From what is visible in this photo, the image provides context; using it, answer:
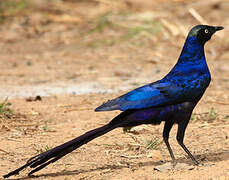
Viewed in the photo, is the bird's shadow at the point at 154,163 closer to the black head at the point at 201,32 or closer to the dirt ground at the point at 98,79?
the dirt ground at the point at 98,79

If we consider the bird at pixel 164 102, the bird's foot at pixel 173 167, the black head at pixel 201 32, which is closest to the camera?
the bird at pixel 164 102

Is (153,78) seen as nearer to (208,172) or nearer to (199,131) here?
(199,131)

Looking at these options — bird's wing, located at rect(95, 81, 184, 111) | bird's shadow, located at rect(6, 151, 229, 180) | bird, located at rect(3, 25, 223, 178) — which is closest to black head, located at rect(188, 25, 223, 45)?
bird, located at rect(3, 25, 223, 178)

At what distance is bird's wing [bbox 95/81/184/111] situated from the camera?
411 centimetres

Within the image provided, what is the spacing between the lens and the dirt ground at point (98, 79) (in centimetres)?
464

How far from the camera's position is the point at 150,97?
4219 mm

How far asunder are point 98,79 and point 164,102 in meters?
4.15

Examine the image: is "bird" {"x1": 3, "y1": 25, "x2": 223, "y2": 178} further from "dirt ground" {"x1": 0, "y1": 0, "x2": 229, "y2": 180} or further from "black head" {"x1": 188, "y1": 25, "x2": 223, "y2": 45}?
"dirt ground" {"x1": 0, "y1": 0, "x2": 229, "y2": 180}

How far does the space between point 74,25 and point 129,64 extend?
10.8ft

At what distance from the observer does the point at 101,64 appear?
30.8 feet

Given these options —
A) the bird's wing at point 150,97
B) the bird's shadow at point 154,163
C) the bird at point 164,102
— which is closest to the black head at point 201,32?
the bird at point 164,102

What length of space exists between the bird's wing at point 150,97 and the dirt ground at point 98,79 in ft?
1.76

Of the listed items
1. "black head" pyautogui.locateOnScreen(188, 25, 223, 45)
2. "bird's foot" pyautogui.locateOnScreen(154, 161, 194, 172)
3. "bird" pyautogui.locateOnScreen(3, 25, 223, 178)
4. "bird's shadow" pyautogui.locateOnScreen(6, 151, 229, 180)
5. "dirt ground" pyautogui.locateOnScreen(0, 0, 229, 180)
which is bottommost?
"dirt ground" pyautogui.locateOnScreen(0, 0, 229, 180)

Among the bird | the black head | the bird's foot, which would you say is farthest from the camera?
the black head
